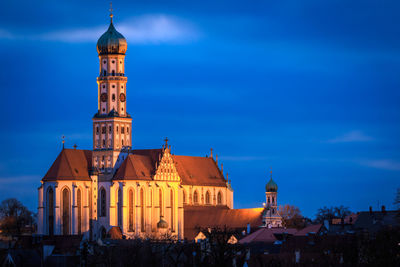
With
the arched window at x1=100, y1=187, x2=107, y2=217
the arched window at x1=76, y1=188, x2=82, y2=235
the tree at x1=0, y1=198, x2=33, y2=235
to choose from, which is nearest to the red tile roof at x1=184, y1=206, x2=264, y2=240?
the arched window at x1=100, y1=187, x2=107, y2=217

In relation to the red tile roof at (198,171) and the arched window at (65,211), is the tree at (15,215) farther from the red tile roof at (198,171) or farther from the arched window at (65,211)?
the arched window at (65,211)

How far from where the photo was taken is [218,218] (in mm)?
164000

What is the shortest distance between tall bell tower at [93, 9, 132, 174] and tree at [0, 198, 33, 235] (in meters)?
42.0

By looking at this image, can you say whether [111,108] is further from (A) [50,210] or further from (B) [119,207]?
(A) [50,210]

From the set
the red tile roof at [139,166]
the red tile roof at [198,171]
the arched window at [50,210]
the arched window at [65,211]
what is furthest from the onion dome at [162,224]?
the red tile roof at [198,171]

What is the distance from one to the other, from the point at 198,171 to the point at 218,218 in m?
12.0

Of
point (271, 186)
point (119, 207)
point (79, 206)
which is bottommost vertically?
point (119, 207)

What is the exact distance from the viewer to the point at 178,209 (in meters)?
156

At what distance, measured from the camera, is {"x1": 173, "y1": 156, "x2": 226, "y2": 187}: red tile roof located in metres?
170

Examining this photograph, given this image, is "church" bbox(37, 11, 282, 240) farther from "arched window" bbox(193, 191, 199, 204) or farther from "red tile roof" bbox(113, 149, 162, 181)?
"arched window" bbox(193, 191, 199, 204)

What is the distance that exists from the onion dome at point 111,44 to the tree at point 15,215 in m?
47.0

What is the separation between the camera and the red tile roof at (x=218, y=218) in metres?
160

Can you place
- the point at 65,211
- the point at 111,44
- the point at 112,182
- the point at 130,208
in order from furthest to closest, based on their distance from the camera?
the point at 111,44 < the point at 112,182 < the point at 130,208 < the point at 65,211

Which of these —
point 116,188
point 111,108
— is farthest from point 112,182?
point 111,108
